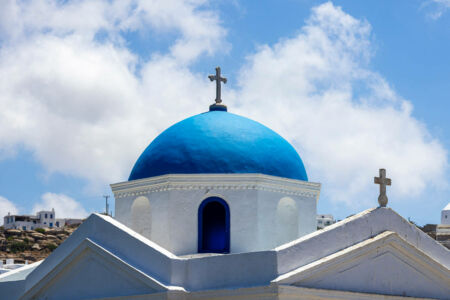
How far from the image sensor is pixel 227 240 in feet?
49.8

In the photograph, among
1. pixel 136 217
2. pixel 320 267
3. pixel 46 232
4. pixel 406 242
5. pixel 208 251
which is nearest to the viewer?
pixel 320 267

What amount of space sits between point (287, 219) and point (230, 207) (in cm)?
149

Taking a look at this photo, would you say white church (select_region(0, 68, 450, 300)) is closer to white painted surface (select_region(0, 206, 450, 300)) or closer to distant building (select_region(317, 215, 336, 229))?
white painted surface (select_region(0, 206, 450, 300))

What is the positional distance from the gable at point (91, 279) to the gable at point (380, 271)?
270cm

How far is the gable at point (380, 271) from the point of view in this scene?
12359 millimetres

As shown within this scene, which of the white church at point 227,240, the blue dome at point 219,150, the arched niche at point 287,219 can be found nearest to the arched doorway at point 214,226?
the white church at point 227,240

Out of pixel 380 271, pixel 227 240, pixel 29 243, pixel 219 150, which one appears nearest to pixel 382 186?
pixel 380 271

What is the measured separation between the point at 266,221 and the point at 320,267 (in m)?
3.19

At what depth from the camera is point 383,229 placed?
13.4 meters

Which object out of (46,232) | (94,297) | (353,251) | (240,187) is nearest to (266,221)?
(240,187)

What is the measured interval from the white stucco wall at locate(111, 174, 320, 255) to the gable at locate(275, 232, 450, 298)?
2898mm

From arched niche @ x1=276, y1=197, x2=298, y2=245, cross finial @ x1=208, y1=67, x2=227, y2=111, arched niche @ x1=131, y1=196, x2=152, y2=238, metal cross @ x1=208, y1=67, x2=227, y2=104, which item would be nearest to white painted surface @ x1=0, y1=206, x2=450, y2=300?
arched niche @ x1=131, y1=196, x2=152, y2=238

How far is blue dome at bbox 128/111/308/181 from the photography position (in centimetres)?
1569

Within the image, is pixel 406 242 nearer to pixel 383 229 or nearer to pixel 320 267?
pixel 383 229
